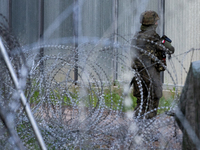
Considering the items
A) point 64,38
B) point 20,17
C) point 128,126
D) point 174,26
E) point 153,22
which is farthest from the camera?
point 20,17

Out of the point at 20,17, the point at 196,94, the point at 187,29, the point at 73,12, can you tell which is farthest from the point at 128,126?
the point at 20,17

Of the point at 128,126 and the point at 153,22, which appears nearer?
the point at 128,126

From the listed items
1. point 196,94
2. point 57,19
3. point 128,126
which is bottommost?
point 128,126

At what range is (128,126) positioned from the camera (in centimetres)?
308

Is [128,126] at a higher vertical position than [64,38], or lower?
lower

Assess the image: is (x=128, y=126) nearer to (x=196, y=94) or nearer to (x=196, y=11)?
(x=196, y=94)

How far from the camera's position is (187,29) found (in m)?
5.70

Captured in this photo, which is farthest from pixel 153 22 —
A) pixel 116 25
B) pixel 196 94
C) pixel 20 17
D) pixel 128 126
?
pixel 20 17

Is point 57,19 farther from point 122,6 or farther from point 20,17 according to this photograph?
point 122,6

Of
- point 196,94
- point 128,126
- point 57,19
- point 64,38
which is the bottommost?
point 128,126

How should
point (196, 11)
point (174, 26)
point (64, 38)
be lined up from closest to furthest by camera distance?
1. point (196, 11)
2. point (174, 26)
3. point (64, 38)

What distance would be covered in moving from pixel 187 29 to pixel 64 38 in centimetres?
310

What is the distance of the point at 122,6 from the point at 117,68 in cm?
147

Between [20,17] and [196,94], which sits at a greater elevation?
[20,17]
